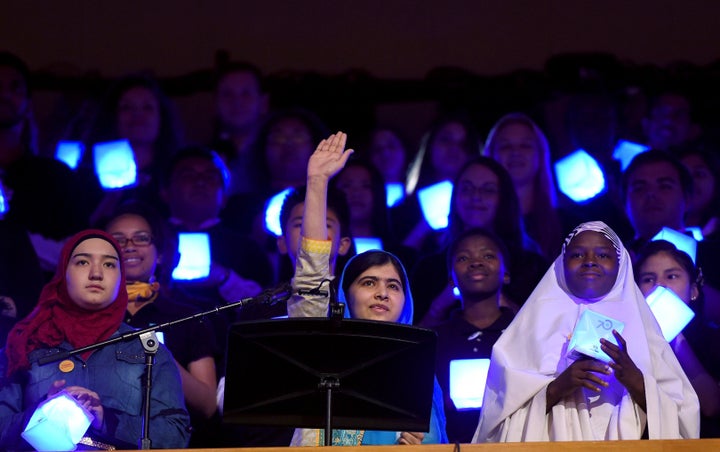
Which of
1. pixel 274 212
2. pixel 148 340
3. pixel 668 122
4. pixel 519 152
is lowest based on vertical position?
pixel 148 340

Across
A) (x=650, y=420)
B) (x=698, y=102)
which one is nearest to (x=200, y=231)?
(x=650, y=420)

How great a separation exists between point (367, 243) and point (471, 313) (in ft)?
3.16

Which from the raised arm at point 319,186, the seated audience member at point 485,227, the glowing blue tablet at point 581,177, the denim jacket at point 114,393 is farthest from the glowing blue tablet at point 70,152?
the glowing blue tablet at point 581,177

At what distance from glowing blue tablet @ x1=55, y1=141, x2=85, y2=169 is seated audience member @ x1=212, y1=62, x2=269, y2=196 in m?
0.81

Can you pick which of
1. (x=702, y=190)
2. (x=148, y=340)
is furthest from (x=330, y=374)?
(x=702, y=190)

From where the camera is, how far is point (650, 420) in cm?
468

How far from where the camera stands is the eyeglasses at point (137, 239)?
19.1ft

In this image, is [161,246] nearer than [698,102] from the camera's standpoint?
Yes

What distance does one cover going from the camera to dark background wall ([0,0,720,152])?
8648mm

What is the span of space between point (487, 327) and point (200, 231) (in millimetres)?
1637

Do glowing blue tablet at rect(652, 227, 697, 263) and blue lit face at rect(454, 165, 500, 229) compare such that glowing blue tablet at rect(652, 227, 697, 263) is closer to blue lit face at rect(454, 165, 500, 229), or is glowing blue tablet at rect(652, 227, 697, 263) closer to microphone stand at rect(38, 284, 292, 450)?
Result: blue lit face at rect(454, 165, 500, 229)

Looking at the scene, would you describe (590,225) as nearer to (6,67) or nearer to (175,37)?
(6,67)

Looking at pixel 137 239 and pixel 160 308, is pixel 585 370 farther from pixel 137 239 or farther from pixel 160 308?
pixel 137 239

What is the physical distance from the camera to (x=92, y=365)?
4926 millimetres
